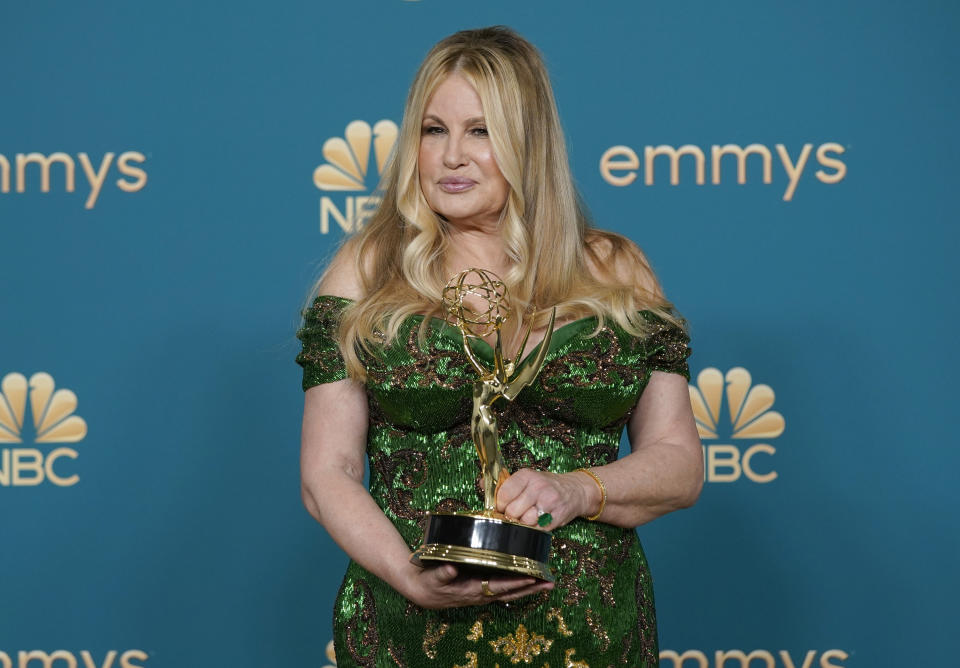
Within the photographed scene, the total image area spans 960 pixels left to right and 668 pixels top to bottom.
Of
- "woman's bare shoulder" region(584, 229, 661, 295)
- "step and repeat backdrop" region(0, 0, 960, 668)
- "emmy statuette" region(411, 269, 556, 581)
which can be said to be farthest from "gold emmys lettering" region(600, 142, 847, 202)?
"emmy statuette" region(411, 269, 556, 581)

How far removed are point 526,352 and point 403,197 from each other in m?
0.27

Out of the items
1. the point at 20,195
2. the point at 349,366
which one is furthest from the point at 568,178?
the point at 20,195

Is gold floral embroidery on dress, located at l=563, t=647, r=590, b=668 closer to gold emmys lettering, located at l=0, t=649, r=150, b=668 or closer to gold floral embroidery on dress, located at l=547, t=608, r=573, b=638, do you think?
gold floral embroidery on dress, located at l=547, t=608, r=573, b=638

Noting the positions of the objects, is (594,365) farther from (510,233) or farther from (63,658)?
(63,658)

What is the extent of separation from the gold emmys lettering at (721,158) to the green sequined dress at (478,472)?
886 millimetres

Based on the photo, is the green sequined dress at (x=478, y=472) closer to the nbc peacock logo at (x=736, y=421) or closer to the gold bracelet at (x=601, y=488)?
the gold bracelet at (x=601, y=488)

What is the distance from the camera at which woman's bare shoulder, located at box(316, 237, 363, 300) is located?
5.69 ft

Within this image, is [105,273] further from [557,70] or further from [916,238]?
[916,238]

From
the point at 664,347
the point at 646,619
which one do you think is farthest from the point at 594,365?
the point at 646,619

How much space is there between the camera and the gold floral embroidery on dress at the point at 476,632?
5.35 feet

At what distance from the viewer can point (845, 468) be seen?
2.55 m

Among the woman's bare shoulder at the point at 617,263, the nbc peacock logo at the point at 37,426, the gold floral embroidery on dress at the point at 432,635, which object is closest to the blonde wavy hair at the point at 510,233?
the woman's bare shoulder at the point at 617,263

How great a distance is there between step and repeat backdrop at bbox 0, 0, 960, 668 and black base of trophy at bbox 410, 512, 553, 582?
4.03ft

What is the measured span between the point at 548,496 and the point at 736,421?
1161 millimetres
